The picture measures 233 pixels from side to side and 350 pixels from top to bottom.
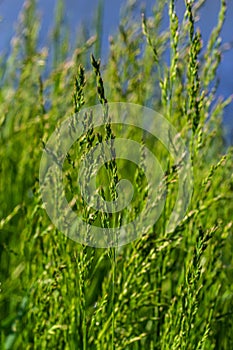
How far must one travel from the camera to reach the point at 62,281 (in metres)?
1.12

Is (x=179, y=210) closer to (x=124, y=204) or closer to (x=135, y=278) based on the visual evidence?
(x=124, y=204)

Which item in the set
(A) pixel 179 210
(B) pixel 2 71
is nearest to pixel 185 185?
(A) pixel 179 210

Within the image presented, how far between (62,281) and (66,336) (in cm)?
12

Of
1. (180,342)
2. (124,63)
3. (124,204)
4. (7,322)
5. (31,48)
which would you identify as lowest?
(180,342)

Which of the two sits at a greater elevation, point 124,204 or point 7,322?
point 124,204

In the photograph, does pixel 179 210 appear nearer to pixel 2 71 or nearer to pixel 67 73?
pixel 67 73

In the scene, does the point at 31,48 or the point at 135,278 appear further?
the point at 31,48

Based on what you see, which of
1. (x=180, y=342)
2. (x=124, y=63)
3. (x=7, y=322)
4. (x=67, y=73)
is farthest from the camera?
(x=67, y=73)

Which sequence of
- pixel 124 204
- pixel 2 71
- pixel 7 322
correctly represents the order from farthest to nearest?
pixel 2 71 → pixel 7 322 → pixel 124 204

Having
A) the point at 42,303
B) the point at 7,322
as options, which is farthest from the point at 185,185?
the point at 7,322

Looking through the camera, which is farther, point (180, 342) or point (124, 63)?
point (124, 63)

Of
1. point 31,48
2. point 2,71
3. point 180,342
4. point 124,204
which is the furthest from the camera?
point 31,48

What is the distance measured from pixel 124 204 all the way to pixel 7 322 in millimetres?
372

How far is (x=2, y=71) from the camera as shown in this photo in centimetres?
209
